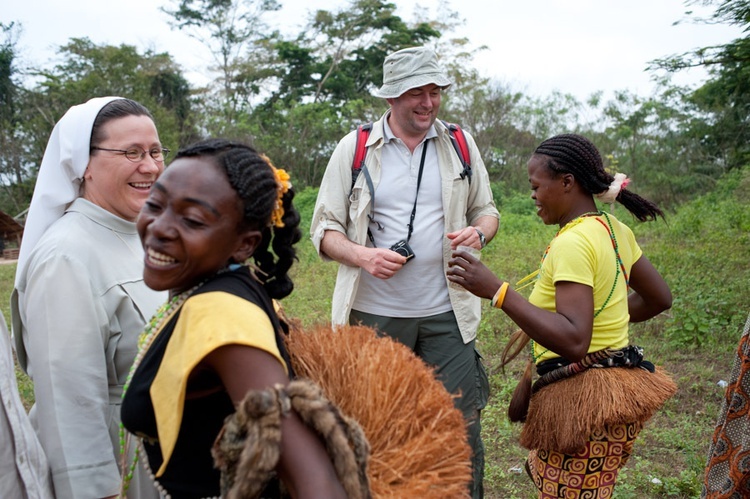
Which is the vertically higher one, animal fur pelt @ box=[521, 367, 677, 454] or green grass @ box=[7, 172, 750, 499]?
animal fur pelt @ box=[521, 367, 677, 454]

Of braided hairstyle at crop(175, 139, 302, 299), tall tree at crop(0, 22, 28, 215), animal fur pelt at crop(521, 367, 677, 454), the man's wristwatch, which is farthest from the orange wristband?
tall tree at crop(0, 22, 28, 215)

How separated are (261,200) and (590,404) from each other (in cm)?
153

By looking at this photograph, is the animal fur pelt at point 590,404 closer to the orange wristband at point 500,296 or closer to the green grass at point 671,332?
the orange wristband at point 500,296

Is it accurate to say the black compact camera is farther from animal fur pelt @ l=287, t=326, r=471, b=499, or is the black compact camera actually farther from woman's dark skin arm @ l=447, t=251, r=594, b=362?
animal fur pelt @ l=287, t=326, r=471, b=499

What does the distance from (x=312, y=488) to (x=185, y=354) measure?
1.16 ft

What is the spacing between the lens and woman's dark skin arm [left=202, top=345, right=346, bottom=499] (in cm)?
121

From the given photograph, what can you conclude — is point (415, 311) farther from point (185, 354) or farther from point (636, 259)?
point (185, 354)

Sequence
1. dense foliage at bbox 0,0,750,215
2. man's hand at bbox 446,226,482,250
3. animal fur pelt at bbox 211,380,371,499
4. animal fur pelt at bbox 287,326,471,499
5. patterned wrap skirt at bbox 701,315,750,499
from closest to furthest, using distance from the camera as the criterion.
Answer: animal fur pelt at bbox 211,380,371,499, animal fur pelt at bbox 287,326,471,499, patterned wrap skirt at bbox 701,315,750,499, man's hand at bbox 446,226,482,250, dense foliage at bbox 0,0,750,215

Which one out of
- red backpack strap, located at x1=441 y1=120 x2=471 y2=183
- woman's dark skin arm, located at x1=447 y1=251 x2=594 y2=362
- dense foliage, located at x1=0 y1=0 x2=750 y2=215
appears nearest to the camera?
woman's dark skin arm, located at x1=447 y1=251 x2=594 y2=362

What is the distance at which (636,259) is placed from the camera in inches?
105

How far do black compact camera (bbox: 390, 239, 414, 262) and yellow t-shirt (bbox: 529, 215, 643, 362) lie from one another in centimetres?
77

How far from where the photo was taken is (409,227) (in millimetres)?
3271

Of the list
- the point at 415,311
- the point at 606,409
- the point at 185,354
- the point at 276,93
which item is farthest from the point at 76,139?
A: the point at 276,93

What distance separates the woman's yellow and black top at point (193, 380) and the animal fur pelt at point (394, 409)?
144 mm
